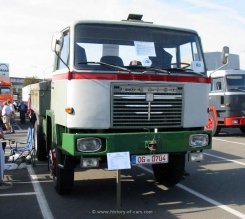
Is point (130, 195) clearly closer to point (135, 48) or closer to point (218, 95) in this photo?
point (135, 48)

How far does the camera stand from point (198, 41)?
7.03 m

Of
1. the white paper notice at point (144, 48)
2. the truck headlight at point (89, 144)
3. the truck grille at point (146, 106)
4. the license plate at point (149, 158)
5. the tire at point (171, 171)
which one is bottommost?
the tire at point (171, 171)

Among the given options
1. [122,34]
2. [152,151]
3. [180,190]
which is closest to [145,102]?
[152,151]

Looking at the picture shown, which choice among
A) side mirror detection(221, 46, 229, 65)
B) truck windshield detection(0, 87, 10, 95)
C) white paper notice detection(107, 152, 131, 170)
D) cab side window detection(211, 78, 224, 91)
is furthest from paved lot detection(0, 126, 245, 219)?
truck windshield detection(0, 87, 10, 95)

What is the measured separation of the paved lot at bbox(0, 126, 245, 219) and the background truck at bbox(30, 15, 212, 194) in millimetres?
531

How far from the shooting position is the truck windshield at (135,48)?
20.6 ft

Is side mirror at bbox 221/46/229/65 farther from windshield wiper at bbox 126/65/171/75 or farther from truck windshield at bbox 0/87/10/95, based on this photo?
truck windshield at bbox 0/87/10/95

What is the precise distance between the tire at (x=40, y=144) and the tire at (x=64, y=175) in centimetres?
314

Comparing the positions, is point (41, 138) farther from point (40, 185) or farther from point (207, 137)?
point (207, 137)

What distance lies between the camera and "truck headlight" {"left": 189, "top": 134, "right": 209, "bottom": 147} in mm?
6536

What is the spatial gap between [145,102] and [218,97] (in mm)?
10634

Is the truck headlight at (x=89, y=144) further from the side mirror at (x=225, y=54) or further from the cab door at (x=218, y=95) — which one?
the cab door at (x=218, y=95)

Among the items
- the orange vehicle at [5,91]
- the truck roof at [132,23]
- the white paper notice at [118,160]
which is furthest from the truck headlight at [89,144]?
the orange vehicle at [5,91]

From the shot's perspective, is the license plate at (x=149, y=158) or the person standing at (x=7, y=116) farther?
the person standing at (x=7, y=116)
